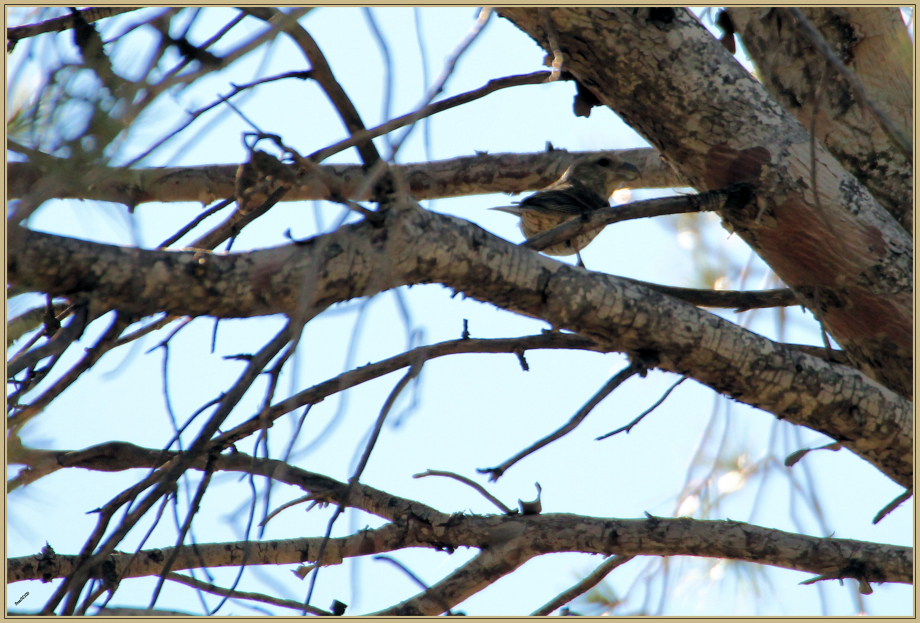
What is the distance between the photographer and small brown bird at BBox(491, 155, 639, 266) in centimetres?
397

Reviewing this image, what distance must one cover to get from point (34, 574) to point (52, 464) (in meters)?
0.58

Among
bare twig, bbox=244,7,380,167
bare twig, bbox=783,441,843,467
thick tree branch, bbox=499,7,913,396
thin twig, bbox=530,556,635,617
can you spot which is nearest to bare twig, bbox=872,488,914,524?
bare twig, bbox=783,441,843,467

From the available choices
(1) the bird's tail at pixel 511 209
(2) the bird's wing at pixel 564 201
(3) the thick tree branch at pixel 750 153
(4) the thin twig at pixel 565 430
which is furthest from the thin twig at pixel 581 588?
(1) the bird's tail at pixel 511 209

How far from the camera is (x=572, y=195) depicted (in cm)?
403

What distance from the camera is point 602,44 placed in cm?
187

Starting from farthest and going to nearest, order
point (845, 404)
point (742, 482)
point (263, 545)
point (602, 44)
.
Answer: point (742, 482) < point (263, 545) < point (845, 404) < point (602, 44)

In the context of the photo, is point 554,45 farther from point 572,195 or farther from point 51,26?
point 572,195

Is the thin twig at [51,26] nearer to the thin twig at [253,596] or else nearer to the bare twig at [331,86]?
the bare twig at [331,86]

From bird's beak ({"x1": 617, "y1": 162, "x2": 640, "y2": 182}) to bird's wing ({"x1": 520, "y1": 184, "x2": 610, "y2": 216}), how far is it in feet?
0.75

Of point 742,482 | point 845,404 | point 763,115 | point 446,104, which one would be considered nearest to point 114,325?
point 446,104

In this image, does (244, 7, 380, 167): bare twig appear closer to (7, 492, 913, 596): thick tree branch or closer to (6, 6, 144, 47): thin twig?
(6, 6, 144, 47): thin twig

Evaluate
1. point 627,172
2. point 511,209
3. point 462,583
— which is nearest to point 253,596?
point 462,583

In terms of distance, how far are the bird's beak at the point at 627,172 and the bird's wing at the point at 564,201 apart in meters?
0.23

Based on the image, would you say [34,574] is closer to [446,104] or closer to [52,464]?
[52,464]
